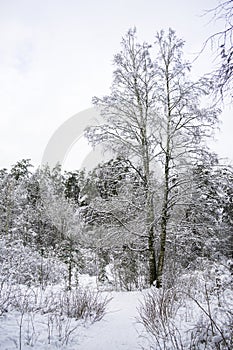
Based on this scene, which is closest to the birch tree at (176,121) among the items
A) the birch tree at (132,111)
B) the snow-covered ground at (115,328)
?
the birch tree at (132,111)

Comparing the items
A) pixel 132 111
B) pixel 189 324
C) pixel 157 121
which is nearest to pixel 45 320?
pixel 189 324

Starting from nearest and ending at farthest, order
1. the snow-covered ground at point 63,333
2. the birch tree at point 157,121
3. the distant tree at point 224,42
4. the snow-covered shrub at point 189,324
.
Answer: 1. the distant tree at point 224,42
2. the snow-covered shrub at point 189,324
3. the snow-covered ground at point 63,333
4. the birch tree at point 157,121

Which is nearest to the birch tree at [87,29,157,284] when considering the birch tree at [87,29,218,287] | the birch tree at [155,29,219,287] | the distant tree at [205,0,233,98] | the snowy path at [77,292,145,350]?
the birch tree at [87,29,218,287]

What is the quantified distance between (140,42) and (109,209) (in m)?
6.14

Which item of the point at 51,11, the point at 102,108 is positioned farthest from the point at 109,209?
the point at 51,11

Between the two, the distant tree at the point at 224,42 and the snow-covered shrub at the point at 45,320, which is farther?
the snow-covered shrub at the point at 45,320

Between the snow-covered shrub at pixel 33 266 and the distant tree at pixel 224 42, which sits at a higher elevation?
the distant tree at pixel 224 42

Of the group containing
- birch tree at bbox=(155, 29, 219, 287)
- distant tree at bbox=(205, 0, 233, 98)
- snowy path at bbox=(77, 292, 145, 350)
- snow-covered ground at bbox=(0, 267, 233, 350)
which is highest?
birch tree at bbox=(155, 29, 219, 287)

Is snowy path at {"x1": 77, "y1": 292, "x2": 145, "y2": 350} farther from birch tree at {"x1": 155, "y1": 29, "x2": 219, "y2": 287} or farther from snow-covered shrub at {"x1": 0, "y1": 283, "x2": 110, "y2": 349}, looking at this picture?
birch tree at {"x1": 155, "y1": 29, "x2": 219, "y2": 287}

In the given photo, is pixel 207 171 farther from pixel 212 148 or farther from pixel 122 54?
pixel 122 54

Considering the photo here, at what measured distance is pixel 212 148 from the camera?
820cm

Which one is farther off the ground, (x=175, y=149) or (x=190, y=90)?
(x=190, y=90)

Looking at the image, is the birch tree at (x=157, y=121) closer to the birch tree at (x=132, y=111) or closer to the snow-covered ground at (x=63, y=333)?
the birch tree at (x=132, y=111)

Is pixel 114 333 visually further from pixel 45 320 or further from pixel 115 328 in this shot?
pixel 45 320
